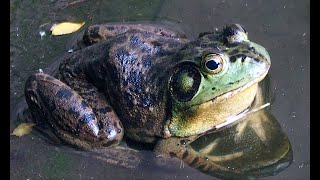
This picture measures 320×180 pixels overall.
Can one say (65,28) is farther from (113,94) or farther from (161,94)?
(161,94)

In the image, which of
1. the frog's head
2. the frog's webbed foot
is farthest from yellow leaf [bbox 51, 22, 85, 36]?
the frog's head

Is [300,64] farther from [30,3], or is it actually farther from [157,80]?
[30,3]

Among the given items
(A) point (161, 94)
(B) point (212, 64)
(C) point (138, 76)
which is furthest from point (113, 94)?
(B) point (212, 64)

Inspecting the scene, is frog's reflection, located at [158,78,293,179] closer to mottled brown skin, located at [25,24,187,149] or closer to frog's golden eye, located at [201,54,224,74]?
mottled brown skin, located at [25,24,187,149]

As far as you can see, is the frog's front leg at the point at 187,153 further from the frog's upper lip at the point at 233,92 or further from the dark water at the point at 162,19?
the frog's upper lip at the point at 233,92

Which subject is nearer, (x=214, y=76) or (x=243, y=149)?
(x=214, y=76)

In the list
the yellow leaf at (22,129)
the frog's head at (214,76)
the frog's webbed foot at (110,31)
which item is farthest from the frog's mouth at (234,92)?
the yellow leaf at (22,129)
